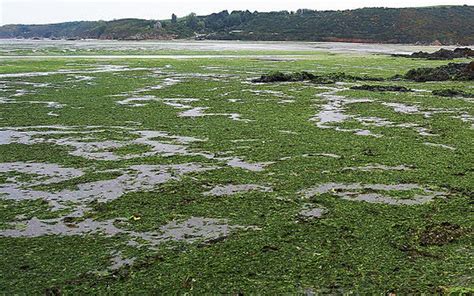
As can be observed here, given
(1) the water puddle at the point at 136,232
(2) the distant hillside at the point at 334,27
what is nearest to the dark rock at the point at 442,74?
(1) the water puddle at the point at 136,232

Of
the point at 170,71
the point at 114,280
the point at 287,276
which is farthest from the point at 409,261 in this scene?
the point at 170,71

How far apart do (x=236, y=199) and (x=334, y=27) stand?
13722 cm

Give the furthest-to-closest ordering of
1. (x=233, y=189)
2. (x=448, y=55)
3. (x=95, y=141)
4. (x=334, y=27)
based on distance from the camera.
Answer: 1. (x=334, y=27)
2. (x=448, y=55)
3. (x=95, y=141)
4. (x=233, y=189)

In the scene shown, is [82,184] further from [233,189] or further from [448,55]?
[448,55]

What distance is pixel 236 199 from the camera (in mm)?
10008

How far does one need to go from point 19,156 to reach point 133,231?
6.57m

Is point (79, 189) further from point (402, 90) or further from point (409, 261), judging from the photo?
point (402, 90)

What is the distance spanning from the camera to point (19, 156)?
13383mm

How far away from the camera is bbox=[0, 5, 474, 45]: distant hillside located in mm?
122762

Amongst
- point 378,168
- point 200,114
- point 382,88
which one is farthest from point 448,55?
point 378,168

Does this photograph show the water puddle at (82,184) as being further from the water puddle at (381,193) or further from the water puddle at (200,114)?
the water puddle at (200,114)

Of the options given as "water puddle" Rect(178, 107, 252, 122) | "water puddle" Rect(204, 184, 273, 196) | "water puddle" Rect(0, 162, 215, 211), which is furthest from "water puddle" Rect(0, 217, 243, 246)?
"water puddle" Rect(178, 107, 252, 122)

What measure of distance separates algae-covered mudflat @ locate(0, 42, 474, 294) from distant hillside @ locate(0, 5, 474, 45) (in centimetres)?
10624

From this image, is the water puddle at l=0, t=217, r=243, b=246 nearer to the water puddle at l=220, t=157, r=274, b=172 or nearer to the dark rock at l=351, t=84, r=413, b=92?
the water puddle at l=220, t=157, r=274, b=172
